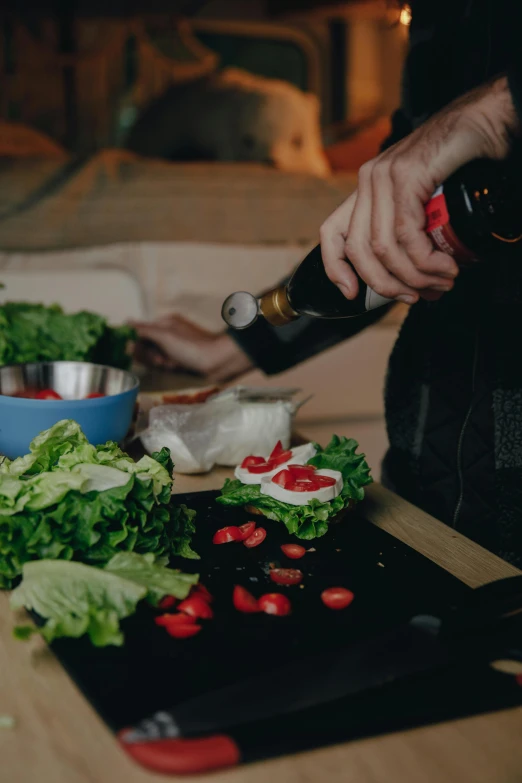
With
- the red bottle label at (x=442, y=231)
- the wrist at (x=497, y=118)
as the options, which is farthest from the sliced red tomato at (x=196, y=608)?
the wrist at (x=497, y=118)

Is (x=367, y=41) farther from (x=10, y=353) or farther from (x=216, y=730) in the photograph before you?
(x=216, y=730)

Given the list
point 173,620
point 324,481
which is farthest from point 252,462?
point 173,620

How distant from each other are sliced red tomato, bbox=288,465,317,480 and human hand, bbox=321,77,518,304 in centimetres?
27

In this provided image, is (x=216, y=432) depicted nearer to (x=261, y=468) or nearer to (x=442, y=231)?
(x=261, y=468)

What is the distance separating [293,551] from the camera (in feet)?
3.02

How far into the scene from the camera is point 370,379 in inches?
123

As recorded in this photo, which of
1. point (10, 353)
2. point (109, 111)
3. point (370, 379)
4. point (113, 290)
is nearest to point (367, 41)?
point (109, 111)

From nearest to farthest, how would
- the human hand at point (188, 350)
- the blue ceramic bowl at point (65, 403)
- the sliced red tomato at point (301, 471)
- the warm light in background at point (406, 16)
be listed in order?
the sliced red tomato at point (301, 471) < the blue ceramic bowl at point (65, 403) < the warm light in background at point (406, 16) < the human hand at point (188, 350)

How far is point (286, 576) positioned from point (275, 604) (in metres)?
0.07

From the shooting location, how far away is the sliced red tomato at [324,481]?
1.01 m

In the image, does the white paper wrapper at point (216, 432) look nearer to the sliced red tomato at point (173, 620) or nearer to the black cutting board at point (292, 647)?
the black cutting board at point (292, 647)

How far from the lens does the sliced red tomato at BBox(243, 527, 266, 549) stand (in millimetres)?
946

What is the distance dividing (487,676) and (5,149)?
139 inches

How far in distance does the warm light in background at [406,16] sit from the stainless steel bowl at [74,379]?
790 millimetres
